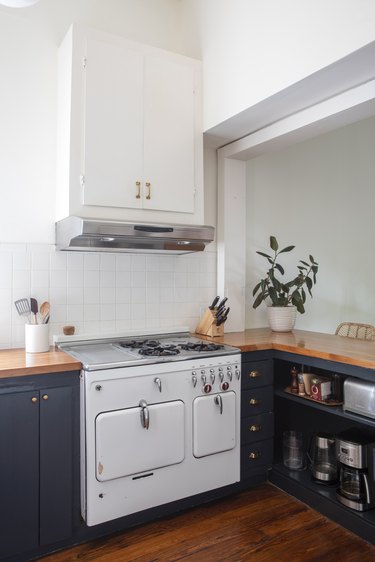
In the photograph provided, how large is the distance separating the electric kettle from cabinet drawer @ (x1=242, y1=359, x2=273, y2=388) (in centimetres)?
45

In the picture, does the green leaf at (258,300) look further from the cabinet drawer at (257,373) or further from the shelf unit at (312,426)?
the cabinet drawer at (257,373)

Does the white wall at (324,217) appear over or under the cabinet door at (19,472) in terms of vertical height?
over

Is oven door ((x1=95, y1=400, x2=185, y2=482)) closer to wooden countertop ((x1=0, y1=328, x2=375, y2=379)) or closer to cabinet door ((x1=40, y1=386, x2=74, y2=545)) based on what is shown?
cabinet door ((x1=40, y1=386, x2=74, y2=545))

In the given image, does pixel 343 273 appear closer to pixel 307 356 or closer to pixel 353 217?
pixel 353 217

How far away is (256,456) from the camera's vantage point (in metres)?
2.62

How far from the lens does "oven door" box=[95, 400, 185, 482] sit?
2.03m

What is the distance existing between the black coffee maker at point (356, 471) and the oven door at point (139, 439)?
2.90 feet

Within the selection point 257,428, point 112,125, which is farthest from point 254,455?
point 112,125

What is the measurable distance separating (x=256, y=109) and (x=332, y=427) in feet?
6.71

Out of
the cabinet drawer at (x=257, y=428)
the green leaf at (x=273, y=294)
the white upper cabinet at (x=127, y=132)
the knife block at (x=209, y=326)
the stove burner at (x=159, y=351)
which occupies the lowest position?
the cabinet drawer at (x=257, y=428)

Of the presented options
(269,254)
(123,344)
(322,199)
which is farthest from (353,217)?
(123,344)

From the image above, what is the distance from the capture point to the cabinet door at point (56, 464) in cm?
196

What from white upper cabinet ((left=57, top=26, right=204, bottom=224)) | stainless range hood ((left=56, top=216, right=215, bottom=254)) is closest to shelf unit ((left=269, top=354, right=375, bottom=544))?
stainless range hood ((left=56, top=216, right=215, bottom=254))

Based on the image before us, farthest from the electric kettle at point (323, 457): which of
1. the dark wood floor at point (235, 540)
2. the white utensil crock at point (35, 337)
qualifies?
the white utensil crock at point (35, 337)
